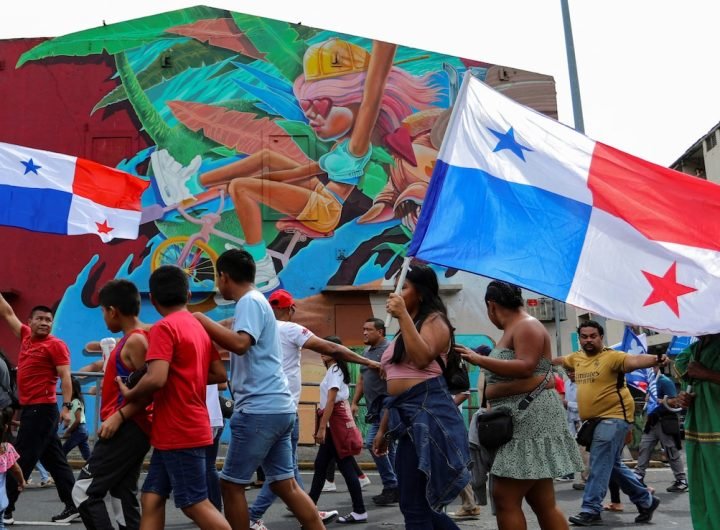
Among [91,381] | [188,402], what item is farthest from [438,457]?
[91,381]

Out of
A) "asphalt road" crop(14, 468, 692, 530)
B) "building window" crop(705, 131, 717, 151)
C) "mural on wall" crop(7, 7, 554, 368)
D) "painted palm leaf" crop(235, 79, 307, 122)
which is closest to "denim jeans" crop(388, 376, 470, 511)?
A: "asphalt road" crop(14, 468, 692, 530)

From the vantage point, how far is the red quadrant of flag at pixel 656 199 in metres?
5.58

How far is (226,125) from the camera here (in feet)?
78.7

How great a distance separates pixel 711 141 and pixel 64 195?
47413mm

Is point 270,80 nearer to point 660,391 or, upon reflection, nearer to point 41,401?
point 660,391

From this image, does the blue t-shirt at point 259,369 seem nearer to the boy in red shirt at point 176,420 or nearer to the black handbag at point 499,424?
the boy in red shirt at point 176,420

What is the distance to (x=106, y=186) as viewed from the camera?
9.15 m

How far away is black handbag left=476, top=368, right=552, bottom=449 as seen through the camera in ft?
18.1

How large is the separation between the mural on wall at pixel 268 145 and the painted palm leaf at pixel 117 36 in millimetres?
35

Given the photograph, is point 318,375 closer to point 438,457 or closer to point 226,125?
point 226,125

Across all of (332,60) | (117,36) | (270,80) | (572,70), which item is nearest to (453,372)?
(572,70)

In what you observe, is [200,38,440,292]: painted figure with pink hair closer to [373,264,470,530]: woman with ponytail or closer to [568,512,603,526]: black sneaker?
[568,512,603,526]: black sneaker

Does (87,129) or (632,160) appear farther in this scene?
(87,129)

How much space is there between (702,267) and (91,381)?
12584mm
